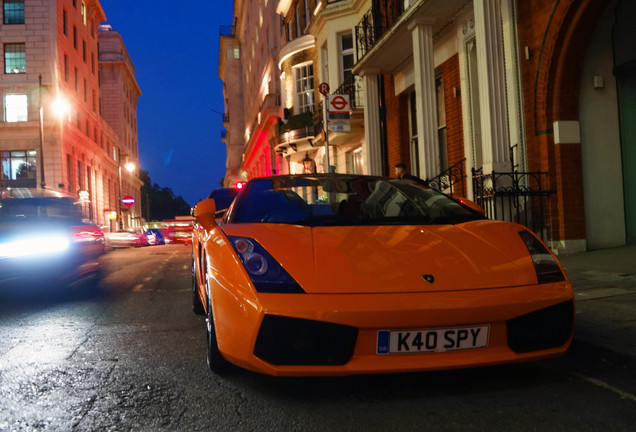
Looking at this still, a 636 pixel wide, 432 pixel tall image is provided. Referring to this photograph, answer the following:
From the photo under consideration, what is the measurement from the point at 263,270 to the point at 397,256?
2.31ft

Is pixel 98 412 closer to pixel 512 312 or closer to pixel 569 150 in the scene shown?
pixel 512 312

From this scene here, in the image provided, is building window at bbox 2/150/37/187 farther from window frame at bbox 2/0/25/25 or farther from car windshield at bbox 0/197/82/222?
car windshield at bbox 0/197/82/222

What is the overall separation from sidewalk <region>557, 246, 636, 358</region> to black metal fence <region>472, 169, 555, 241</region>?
80 centimetres

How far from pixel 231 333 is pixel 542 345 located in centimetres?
156

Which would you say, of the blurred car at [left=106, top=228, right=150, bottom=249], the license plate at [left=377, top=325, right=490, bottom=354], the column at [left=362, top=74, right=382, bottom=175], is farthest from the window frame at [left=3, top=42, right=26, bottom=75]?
the license plate at [left=377, top=325, right=490, bottom=354]

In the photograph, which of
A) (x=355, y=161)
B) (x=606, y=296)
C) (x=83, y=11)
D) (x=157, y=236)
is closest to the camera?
(x=606, y=296)

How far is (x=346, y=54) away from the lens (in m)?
20.4

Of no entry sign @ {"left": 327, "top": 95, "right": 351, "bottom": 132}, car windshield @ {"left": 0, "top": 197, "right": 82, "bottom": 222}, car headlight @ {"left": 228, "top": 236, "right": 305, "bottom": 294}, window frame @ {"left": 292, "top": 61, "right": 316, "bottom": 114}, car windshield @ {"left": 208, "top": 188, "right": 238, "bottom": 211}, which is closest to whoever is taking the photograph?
car headlight @ {"left": 228, "top": 236, "right": 305, "bottom": 294}

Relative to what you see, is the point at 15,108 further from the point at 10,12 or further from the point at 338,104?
the point at 338,104

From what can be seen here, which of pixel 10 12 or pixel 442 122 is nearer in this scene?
pixel 442 122

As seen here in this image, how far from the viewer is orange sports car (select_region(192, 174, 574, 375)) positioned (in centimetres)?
260

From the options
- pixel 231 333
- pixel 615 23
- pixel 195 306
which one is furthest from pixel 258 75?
pixel 231 333

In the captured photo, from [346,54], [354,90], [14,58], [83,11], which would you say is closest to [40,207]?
[354,90]

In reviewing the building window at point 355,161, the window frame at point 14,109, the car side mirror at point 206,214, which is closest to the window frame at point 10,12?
the window frame at point 14,109
